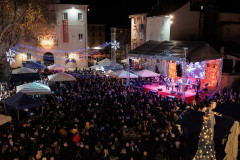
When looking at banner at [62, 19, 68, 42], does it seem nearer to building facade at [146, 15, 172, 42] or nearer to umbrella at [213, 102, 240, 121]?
building facade at [146, 15, 172, 42]

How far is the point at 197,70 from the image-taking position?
78.1ft

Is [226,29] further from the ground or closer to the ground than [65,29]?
closer to the ground

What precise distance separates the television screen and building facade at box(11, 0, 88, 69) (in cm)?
1817

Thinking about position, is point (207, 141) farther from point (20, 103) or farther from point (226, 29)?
point (226, 29)

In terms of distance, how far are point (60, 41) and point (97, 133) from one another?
27.7 m

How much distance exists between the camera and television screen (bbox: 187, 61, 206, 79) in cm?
2323

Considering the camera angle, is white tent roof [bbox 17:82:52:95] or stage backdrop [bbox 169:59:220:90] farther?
stage backdrop [bbox 169:59:220:90]

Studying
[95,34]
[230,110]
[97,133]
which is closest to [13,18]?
[97,133]

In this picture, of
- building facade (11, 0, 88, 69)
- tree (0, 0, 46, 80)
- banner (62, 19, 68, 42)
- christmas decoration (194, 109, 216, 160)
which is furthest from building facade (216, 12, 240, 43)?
christmas decoration (194, 109, 216, 160)

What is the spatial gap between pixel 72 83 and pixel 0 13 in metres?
8.52

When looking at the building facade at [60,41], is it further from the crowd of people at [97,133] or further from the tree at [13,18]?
the crowd of people at [97,133]

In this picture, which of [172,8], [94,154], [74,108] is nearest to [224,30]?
[172,8]

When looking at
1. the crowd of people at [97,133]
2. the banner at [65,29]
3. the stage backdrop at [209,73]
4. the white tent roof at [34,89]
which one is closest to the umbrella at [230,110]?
the crowd of people at [97,133]

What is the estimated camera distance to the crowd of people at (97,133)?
28.2 feet
